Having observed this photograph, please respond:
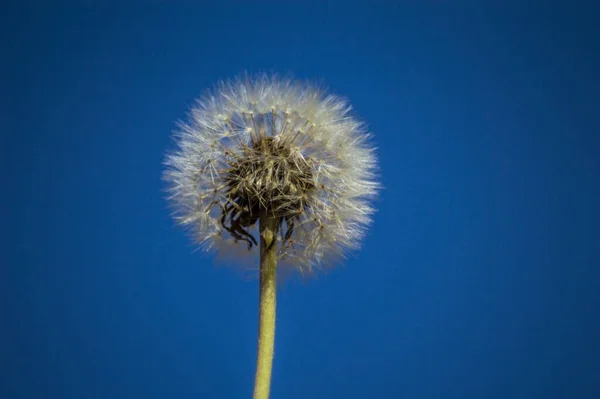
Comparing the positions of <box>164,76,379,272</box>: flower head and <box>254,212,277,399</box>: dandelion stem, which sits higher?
<box>164,76,379,272</box>: flower head

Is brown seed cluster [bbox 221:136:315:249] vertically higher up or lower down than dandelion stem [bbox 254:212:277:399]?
higher up

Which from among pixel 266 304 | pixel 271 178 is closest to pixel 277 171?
pixel 271 178

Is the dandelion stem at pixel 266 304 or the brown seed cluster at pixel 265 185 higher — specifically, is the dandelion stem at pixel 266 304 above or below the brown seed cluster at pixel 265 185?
below

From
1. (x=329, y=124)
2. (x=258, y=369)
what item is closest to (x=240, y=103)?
(x=329, y=124)

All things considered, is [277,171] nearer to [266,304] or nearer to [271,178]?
[271,178]

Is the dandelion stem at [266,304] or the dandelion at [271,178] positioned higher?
the dandelion at [271,178]
